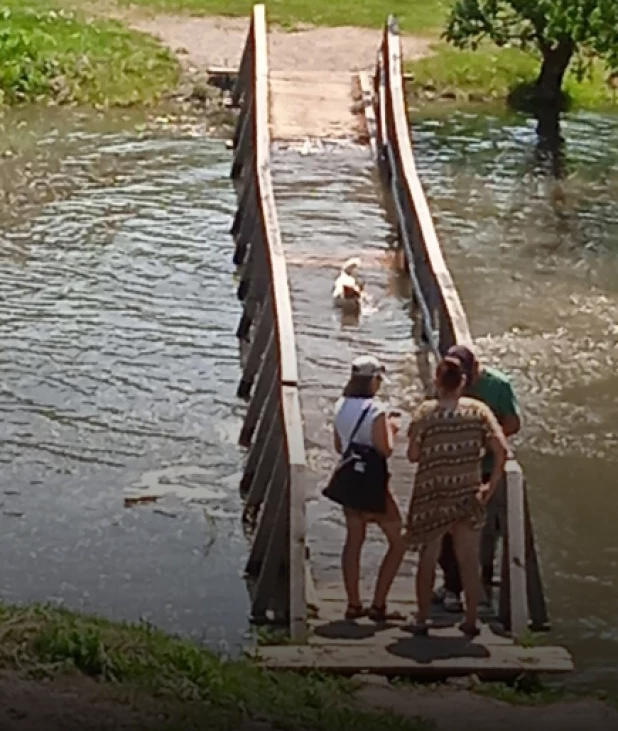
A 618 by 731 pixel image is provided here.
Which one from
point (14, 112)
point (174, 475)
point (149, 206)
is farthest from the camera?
point (14, 112)

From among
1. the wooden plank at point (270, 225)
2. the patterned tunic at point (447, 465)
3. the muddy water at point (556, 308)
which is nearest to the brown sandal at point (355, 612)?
the patterned tunic at point (447, 465)

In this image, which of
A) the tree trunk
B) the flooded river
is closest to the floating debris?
the flooded river

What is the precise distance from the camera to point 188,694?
7.93 meters

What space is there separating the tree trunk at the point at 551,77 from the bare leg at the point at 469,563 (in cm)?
2113

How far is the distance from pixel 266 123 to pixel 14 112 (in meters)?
A: 8.66

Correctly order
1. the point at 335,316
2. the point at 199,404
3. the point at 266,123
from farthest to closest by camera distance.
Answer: the point at 266,123, the point at 335,316, the point at 199,404

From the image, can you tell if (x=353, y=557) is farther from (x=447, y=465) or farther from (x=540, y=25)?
(x=540, y=25)

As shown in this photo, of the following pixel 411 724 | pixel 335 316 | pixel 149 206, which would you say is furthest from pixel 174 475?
pixel 149 206

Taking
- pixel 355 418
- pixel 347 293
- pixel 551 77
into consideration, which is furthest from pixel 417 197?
pixel 551 77

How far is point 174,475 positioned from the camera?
14062 millimetres

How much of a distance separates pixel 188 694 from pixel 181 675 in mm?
345

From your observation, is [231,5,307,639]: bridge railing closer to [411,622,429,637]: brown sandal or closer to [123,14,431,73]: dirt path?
[411,622,429,637]: brown sandal

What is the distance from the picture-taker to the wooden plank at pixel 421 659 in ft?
31.2

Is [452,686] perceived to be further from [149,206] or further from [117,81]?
[117,81]
